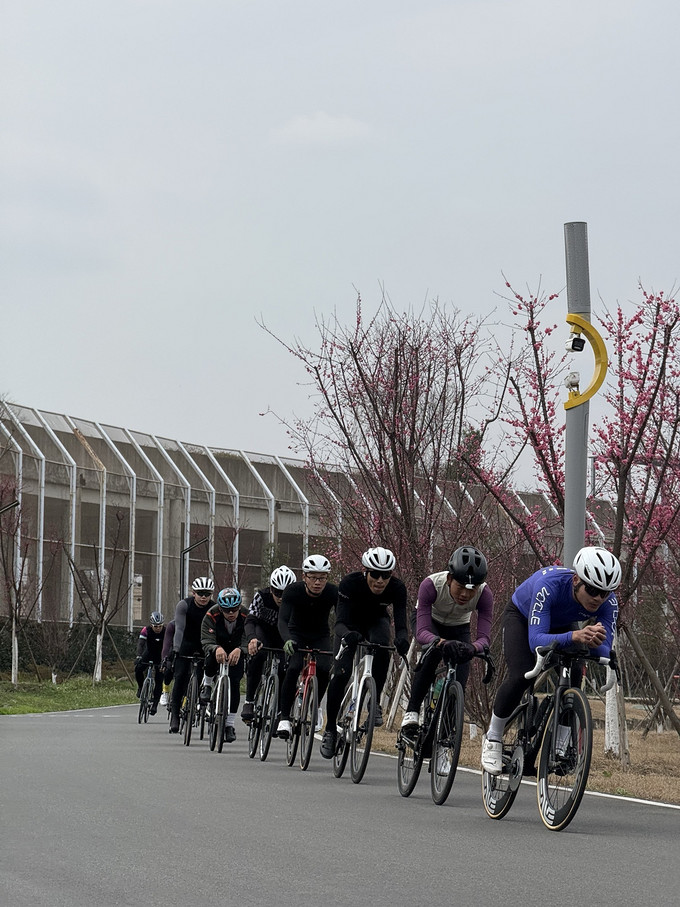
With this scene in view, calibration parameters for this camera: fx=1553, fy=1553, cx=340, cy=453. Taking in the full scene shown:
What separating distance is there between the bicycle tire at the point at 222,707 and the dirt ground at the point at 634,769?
205 cm

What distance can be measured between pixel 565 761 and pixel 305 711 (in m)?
5.41

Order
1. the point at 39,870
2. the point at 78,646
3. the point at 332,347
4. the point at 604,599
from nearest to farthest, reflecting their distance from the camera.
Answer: the point at 39,870 → the point at 604,599 → the point at 332,347 → the point at 78,646

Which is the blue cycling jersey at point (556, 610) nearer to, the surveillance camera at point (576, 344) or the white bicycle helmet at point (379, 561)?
the white bicycle helmet at point (379, 561)

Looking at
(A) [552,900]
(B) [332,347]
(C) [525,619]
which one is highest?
(B) [332,347]

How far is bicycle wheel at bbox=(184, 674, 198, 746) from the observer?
61.6 feet

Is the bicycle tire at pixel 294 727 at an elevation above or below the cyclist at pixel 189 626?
below

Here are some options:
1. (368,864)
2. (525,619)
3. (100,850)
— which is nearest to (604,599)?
(525,619)

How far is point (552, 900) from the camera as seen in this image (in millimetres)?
6766

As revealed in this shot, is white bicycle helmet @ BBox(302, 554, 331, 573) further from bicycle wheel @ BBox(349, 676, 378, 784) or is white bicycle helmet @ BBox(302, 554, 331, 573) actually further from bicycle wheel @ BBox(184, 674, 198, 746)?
bicycle wheel @ BBox(184, 674, 198, 746)

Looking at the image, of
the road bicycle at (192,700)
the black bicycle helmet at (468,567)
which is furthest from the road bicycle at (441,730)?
the road bicycle at (192,700)

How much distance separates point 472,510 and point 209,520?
124 ft

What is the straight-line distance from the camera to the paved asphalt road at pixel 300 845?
686cm

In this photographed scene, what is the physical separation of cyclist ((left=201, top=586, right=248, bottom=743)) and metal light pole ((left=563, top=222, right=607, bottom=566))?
4140mm

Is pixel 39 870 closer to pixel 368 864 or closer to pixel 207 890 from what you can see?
pixel 207 890
